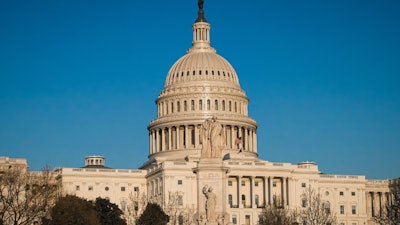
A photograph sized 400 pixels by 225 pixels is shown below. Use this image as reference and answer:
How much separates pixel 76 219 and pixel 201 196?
115 feet

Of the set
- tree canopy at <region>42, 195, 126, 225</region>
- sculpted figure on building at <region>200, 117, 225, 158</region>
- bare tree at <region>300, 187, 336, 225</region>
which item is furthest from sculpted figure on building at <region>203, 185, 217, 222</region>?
bare tree at <region>300, 187, 336, 225</region>

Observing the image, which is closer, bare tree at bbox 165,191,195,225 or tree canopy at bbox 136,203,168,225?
tree canopy at bbox 136,203,168,225

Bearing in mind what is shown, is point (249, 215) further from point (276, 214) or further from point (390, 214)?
point (390, 214)

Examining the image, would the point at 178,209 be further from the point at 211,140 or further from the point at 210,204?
the point at 210,204

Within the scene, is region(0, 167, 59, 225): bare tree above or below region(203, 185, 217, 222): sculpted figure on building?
above

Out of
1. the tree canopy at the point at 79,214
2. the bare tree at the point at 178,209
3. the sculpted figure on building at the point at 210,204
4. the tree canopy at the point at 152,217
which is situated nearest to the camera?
the sculpted figure on building at the point at 210,204

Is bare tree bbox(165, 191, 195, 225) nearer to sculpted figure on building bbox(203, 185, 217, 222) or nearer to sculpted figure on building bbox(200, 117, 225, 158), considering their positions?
sculpted figure on building bbox(200, 117, 225, 158)

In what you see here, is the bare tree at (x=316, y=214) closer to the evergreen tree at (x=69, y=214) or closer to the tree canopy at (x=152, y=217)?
the tree canopy at (x=152, y=217)

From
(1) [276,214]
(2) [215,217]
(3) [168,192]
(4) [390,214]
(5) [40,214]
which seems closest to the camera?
(2) [215,217]

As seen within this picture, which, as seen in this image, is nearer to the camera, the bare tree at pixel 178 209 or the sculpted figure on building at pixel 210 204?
the sculpted figure on building at pixel 210 204

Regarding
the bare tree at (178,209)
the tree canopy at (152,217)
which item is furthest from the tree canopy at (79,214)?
the bare tree at (178,209)

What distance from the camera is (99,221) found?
145250mm

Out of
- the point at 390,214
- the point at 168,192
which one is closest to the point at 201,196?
the point at 390,214

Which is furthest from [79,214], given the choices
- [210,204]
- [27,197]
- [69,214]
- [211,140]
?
[210,204]
